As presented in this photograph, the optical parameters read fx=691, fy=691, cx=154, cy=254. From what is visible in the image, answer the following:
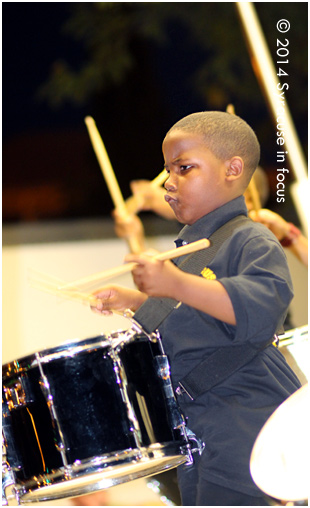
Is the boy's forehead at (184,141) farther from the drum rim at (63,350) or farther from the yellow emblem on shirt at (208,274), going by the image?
the drum rim at (63,350)

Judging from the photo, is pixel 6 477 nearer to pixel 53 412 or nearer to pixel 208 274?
pixel 53 412

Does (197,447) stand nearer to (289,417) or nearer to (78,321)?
(289,417)

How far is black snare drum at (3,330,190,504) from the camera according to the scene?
3.71 ft

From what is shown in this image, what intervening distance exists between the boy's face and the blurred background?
6.25ft

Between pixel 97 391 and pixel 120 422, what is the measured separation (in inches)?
2.5

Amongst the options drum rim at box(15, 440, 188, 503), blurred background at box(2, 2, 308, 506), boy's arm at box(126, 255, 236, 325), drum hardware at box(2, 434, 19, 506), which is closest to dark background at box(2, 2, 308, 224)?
blurred background at box(2, 2, 308, 506)

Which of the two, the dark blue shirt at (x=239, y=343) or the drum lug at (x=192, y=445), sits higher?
the dark blue shirt at (x=239, y=343)

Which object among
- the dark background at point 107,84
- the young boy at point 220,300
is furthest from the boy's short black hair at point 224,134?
the dark background at point 107,84

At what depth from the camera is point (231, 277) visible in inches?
40.1

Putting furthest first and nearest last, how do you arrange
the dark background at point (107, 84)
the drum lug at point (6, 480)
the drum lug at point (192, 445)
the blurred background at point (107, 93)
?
the dark background at point (107, 84)
the blurred background at point (107, 93)
the drum lug at point (6, 480)
the drum lug at point (192, 445)

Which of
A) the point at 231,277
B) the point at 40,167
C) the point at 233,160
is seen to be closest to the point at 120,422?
the point at 231,277

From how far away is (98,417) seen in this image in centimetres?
116

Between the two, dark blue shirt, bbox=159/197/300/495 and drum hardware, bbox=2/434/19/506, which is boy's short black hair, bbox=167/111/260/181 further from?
drum hardware, bbox=2/434/19/506

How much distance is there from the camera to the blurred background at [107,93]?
3.30 m
